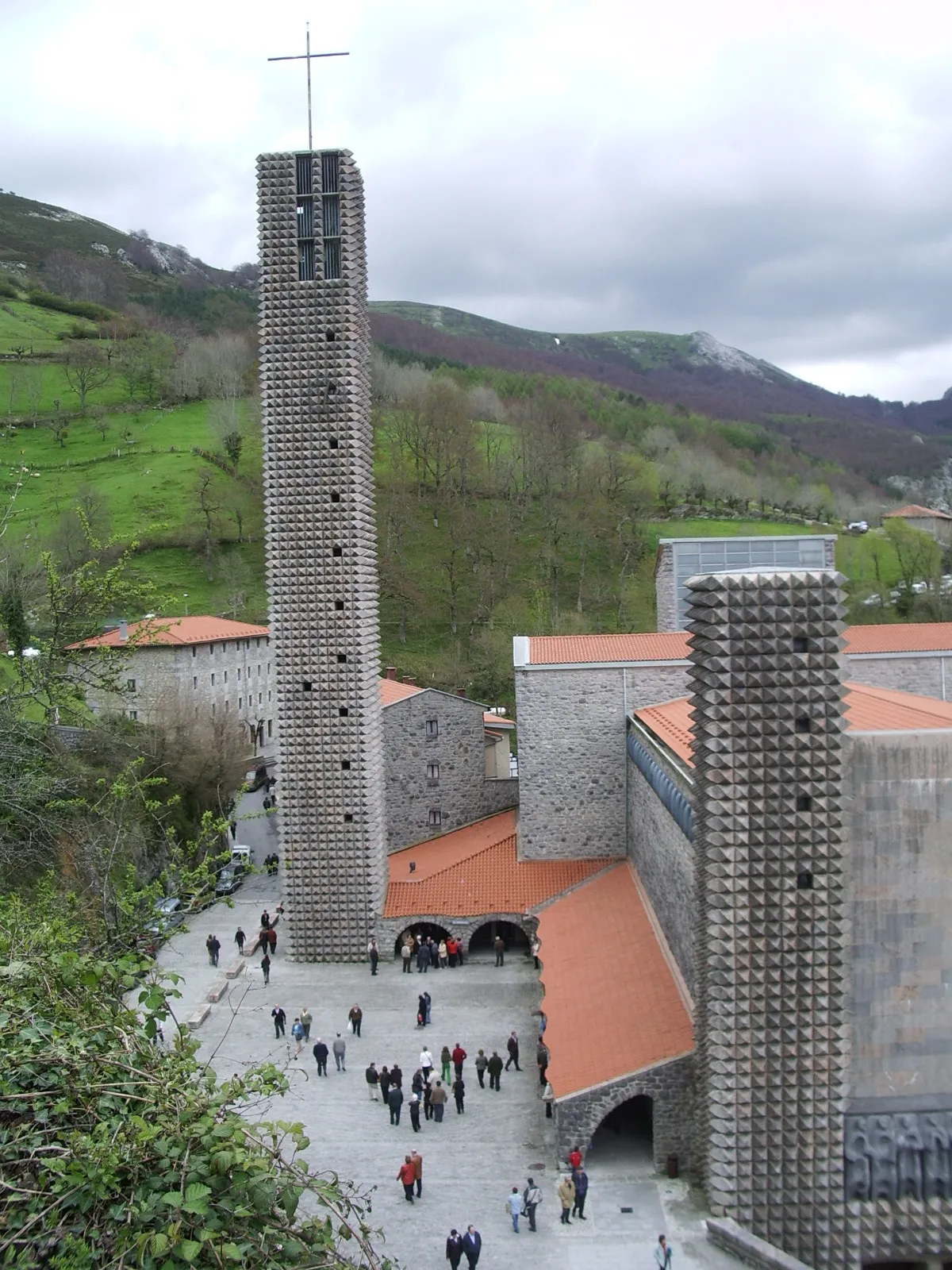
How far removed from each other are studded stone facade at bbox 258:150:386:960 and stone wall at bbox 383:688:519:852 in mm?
4121

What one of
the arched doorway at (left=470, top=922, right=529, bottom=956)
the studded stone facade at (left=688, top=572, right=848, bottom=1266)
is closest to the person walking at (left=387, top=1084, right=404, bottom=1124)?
the studded stone facade at (left=688, top=572, right=848, bottom=1266)

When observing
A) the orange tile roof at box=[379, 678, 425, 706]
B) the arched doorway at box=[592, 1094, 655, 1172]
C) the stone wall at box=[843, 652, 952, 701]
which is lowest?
the arched doorway at box=[592, 1094, 655, 1172]

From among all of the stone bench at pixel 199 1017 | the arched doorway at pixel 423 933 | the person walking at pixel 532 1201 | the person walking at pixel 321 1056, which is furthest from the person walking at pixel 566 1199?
the arched doorway at pixel 423 933

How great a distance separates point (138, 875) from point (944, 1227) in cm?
1630

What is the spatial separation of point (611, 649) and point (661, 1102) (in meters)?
12.2

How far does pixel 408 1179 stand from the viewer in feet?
44.1

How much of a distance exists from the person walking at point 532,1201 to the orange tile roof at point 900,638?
50.9ft

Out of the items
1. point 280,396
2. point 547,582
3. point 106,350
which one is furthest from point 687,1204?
point 106,350

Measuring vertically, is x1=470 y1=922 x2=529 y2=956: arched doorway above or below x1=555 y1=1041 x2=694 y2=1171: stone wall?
below

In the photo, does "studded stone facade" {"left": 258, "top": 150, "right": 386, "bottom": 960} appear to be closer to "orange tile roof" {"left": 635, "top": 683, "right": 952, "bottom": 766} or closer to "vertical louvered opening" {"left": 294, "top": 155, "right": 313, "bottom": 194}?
"vertical louvered opening" {"left": 294, "top": 155, "right": 313, "bottom": 194}

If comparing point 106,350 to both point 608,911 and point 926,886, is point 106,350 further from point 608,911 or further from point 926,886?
point 926,886

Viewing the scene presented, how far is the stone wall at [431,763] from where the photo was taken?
27.2 meters

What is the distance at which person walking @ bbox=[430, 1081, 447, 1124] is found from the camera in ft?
52.3

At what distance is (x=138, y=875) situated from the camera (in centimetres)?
2195
